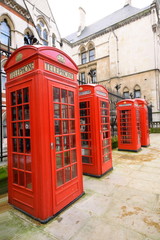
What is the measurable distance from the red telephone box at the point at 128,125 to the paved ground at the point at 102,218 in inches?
139

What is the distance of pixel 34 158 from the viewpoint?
2379 millimetres

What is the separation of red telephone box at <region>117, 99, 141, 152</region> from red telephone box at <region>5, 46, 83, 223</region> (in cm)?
484

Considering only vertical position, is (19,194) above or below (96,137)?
below

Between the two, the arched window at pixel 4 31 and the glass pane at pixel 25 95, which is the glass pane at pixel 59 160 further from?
the arched window at pixel 4 31

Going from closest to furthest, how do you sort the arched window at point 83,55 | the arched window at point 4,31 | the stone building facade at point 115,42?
the arched window at point 4,31 → the stone building facade at point 115,42 → the arched window at point 83,55

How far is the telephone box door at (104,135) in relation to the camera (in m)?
4.36

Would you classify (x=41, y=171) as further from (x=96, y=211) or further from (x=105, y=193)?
(x=105, y=193)

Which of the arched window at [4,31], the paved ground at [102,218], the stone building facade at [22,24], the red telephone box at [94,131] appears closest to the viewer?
the paved ground at [102,218]

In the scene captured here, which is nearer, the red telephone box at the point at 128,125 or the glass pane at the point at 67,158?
the glass pane at the point at 67,158

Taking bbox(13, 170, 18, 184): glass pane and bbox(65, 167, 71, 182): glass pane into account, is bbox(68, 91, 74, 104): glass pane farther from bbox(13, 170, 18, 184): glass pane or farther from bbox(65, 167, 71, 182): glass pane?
bbox(13, 170, 18, 184): glass pane

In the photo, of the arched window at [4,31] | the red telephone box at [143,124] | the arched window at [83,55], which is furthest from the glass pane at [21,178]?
the arched window at [83,55]

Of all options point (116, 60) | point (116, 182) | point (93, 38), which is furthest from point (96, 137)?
point (93, 38)

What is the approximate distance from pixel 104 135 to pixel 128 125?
3194mm

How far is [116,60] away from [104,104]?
64.4 ft
